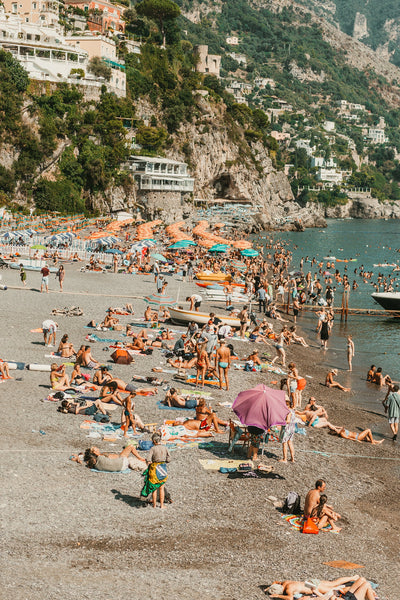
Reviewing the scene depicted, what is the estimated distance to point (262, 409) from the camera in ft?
40.1

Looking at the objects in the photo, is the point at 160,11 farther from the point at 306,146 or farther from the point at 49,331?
the point at 49,331

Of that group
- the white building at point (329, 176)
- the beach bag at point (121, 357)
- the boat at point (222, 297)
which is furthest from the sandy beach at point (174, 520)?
the white building at point (329, 176)

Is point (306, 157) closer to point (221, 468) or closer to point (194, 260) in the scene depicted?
point (194, 260)

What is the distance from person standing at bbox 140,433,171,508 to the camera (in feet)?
33.0

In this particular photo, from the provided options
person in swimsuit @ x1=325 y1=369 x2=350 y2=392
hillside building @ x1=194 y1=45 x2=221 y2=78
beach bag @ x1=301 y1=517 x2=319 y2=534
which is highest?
hillside building @ x1=194 y1=45 x2=221 y2=78

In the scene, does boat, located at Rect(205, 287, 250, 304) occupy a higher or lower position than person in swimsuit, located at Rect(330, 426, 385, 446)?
higher

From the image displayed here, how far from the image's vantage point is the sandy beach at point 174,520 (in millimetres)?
8141

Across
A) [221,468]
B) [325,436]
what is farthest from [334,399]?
[221,468]

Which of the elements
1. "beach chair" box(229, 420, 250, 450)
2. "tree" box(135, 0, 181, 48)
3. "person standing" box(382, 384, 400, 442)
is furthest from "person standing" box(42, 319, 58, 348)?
"tree" box(135, 0, 181, 48)

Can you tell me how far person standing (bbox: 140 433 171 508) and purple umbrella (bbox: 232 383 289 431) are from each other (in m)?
2.45

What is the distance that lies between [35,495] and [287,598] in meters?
4.14

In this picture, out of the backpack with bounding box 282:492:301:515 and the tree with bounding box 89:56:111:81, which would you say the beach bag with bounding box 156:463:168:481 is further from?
the tree with bounding box 89:56:111:81

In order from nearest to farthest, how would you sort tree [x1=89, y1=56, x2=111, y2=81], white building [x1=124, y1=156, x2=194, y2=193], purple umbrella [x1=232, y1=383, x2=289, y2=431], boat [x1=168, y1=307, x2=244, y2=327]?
purple umbrella [x1=232, y1=383, x2=289, y2=431]
boat [x1=168, y1=307, x2=244, y2=327]
tree [x1=89, y1=56, x2=111, y2=81]
white building [x1=124, y1=156, x2=194, y2=193]

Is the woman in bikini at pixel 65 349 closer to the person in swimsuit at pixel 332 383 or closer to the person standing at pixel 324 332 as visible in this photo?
the person in swimsuit at pixel 332 383
